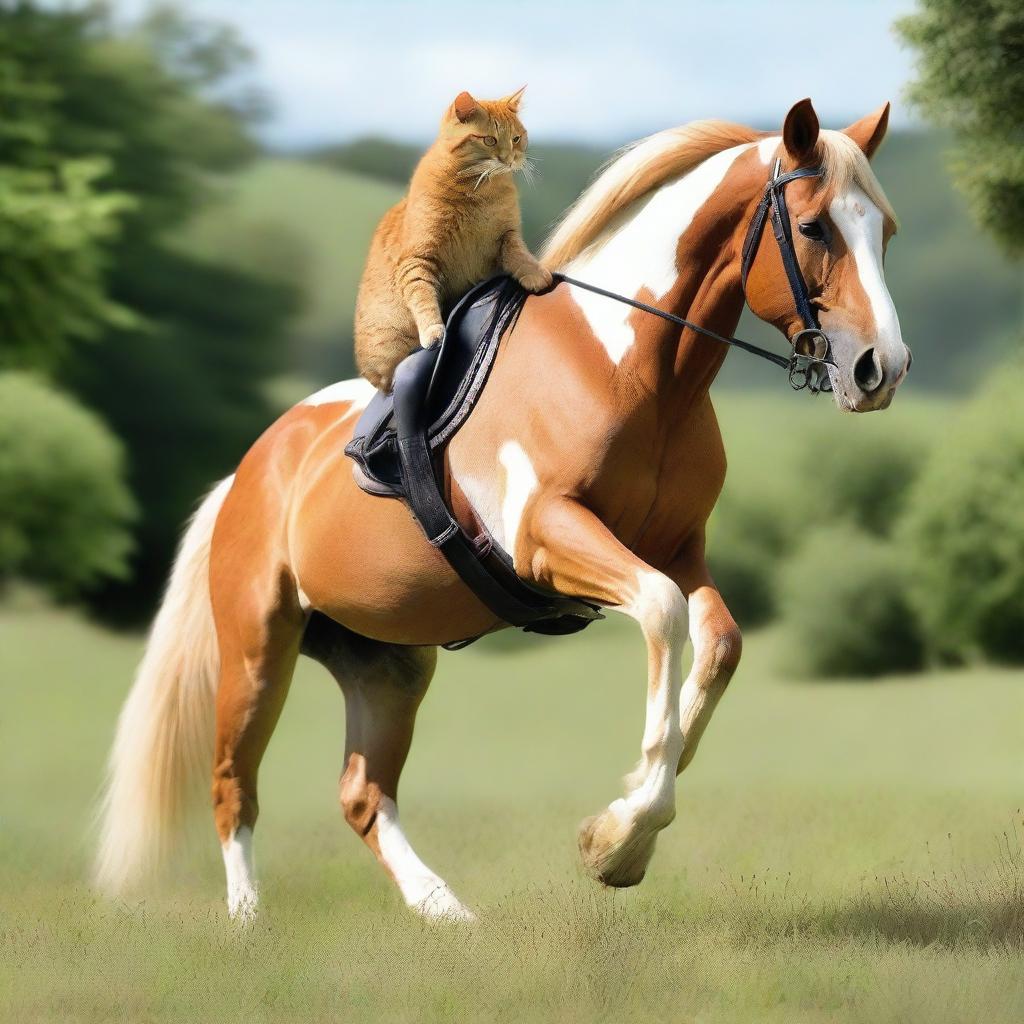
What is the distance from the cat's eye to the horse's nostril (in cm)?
36

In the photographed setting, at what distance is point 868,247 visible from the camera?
3979 mm

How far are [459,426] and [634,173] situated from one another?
974 mm

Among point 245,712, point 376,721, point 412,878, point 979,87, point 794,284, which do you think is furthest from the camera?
point 979,87

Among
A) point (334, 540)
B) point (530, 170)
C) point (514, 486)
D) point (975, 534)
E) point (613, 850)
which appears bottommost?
point (975, 534)

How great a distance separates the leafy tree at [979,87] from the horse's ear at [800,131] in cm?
308

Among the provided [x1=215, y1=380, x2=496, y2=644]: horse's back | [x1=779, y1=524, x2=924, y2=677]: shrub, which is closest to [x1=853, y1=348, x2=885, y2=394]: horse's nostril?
[x1=215, y1=380, x2=496, y2=644]: horse's back

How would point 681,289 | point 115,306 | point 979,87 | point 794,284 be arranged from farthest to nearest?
point 115,306
point 979,87
point 681,289
point 794,284

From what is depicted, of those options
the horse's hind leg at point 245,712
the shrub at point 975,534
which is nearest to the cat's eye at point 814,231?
the horse's hind leg at point 245,712

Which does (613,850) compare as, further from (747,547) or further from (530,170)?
(747,547)

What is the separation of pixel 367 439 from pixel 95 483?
11.1 m

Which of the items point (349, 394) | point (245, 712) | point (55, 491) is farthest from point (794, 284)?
point (55, 491)

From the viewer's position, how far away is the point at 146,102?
2158cm

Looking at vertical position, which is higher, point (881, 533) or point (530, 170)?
point (530, 170)

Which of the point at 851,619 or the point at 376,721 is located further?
the point at 851,619
